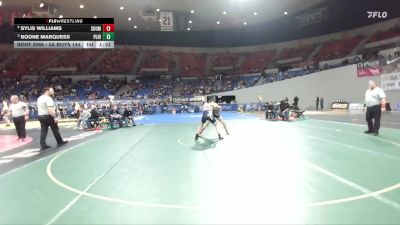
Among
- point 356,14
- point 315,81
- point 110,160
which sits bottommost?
point 110,160

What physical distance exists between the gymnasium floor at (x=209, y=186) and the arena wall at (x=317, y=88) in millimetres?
26133

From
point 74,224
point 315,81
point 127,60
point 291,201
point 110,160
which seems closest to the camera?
point 74,224

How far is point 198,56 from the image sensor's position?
4981 cm

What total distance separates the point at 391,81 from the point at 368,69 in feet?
10.1

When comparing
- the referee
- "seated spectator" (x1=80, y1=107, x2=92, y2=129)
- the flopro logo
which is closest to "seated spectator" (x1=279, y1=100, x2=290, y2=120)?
"seated spectator" (x1=80, y1=107, x2=92, y2=129)

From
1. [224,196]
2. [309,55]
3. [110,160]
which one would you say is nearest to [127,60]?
[309,55]

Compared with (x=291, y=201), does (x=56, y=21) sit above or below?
above

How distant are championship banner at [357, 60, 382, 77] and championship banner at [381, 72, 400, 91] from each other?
30.6 inches

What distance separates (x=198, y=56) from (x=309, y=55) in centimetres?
1597

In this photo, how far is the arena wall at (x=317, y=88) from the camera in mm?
33062

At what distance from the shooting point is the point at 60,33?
16.0 meters

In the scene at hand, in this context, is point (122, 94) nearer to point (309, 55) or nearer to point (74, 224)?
point (309, 55)

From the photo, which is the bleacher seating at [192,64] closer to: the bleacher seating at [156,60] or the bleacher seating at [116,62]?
the bleacher seating at [156,60]

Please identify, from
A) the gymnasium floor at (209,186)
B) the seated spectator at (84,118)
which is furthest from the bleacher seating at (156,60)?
the gymnasium floor at (209,186)
